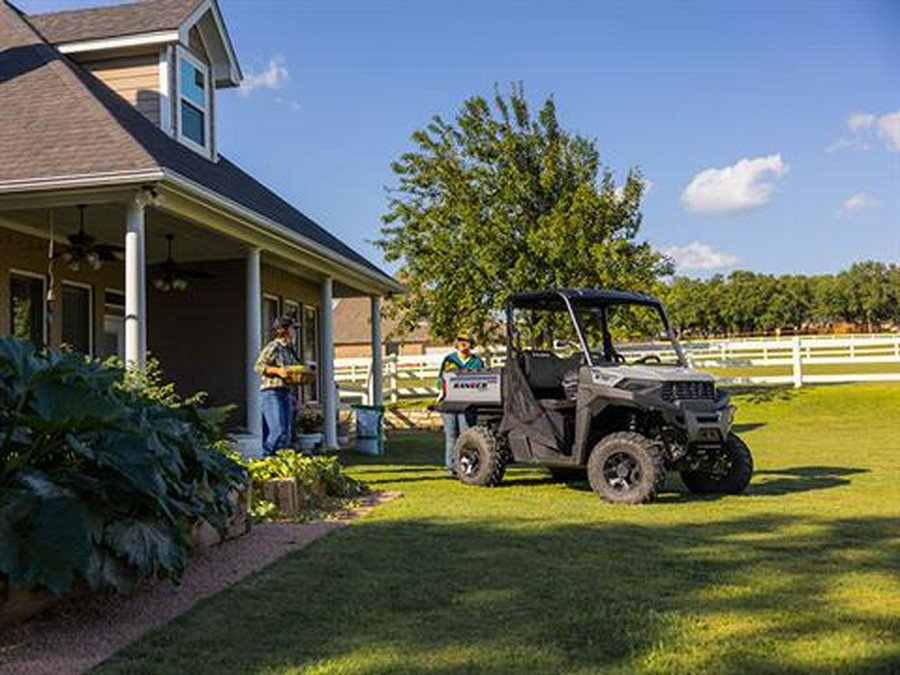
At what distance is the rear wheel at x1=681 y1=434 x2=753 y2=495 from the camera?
838cm

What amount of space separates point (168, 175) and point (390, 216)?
1554 centimetres

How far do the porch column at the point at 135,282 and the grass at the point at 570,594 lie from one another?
313 centimetres

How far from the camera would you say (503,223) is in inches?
848

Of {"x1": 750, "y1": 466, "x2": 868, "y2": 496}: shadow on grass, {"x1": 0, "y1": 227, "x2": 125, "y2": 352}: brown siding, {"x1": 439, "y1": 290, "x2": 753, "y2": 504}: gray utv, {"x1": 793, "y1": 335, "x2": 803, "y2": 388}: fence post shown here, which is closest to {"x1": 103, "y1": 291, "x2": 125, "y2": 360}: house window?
{"x1": 0, "y1": 227, "x2": 125, "y2": 352}: brown siding

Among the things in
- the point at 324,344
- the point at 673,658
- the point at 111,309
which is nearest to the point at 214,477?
the point at 673,658

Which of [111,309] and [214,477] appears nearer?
[214,477]

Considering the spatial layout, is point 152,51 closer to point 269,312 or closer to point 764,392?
point 269,312

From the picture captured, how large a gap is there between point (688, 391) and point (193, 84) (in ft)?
29.3

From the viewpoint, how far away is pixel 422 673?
136 inches

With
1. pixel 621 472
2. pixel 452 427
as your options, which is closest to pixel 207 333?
pixel 452 427

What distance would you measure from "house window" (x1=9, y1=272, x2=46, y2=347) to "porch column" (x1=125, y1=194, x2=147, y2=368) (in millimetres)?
2885

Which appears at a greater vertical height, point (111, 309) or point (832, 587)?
point (111, 309)

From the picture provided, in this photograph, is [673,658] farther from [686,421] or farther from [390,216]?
[390,216]

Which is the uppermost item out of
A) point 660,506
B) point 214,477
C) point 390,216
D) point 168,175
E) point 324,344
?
point 390,216
